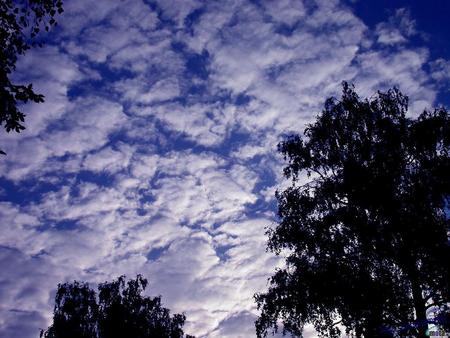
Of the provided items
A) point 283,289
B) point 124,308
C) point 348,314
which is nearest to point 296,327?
point 283,289

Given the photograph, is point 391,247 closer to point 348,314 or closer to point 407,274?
point 407,274

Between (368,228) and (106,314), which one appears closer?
(368,228)

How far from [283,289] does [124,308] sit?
37.6 metres

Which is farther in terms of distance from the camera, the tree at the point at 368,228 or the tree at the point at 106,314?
the tree at the point at 106,314

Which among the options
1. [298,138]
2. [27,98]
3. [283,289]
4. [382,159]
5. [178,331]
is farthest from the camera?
[178,331]

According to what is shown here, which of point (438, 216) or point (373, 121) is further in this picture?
point (373, 121)

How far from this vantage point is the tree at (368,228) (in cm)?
1852

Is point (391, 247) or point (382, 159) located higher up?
point (382, 159)

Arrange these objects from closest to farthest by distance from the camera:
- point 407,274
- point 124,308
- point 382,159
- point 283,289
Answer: point 407,274
point 382,159
point 283,289
point 124,308

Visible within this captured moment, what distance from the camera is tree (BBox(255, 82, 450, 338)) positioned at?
60.7 ft

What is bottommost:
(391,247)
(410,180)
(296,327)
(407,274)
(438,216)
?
(296,327)

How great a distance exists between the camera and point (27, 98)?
31.5 feet

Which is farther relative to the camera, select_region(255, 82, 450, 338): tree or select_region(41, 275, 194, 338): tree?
select_region(41, 275, 194, 338): tree

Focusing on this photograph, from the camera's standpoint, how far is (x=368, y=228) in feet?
64.8
